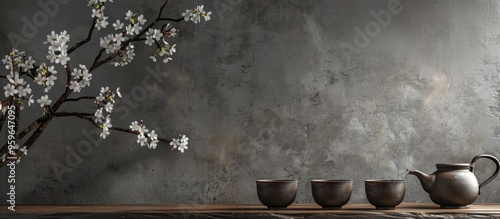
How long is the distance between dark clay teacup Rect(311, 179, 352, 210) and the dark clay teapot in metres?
0.36

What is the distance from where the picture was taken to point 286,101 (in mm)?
3268

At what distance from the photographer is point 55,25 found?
3232 millimetres

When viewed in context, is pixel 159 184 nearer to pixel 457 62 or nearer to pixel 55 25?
pixel 55 25

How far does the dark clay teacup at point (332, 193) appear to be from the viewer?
284cm

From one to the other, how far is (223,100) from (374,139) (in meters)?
0.81

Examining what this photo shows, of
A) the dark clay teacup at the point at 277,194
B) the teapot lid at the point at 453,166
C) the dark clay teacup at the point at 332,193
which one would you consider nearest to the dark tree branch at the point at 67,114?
the dark clay teacup at the point at 277,194

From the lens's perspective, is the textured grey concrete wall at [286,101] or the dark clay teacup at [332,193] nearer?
the dark clay teacup at [332,193]

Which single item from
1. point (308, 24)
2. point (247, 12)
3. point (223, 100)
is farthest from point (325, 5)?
point (223, 100)
